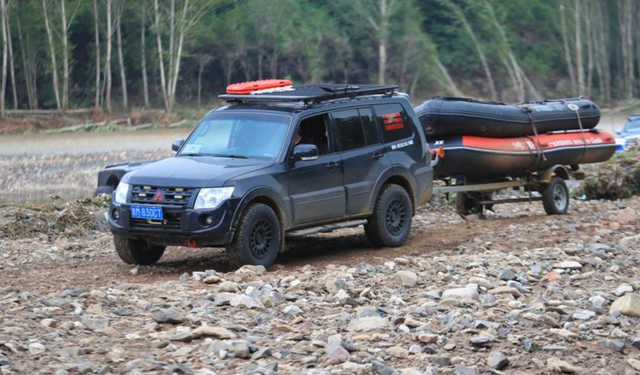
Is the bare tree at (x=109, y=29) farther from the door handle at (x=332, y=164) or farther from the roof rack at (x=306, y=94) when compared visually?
the door handle at (x=332, y=164)

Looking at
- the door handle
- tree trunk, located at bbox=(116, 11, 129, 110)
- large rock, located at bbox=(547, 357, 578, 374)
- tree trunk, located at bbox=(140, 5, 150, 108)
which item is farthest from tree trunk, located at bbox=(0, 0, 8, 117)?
large rock, located at bbox=(547, 357, 578, 374)

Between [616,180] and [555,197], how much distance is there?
3643 mm

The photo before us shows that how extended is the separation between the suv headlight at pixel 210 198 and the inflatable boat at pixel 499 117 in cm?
530

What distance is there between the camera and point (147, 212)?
11500mm

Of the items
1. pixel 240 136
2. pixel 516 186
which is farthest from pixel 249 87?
pixel 516 186

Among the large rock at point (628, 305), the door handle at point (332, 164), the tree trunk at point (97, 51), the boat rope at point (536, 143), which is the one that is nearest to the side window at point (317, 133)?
the door handle at point (332, 164)

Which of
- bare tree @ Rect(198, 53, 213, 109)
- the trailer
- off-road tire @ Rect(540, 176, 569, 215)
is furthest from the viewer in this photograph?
bare tree @ Rect(198, 53, 213, 109)

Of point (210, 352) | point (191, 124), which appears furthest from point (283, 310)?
point (191, 124)

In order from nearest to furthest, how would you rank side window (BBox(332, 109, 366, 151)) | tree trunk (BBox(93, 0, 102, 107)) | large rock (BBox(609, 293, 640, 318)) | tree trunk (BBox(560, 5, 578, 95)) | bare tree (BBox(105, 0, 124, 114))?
large rock (BBox(609, 293, 640, 318))
side window (BBox(332, 109, 366, 151))
bare tree (BBox(105, 0, 124, 114))
tree trunk (BBox(93, 0, 102, 107))
tree trunk (BBox(560, 5, 578, 95))

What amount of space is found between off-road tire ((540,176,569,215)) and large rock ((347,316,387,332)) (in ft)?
31.2

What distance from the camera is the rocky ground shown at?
300 inches

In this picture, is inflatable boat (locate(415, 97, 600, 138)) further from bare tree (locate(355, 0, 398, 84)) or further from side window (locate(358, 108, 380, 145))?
bare tree (locate(355, 0, 398, 84))

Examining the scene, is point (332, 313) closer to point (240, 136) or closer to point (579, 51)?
point (240, 136)

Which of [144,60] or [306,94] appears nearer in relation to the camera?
[306,94]
